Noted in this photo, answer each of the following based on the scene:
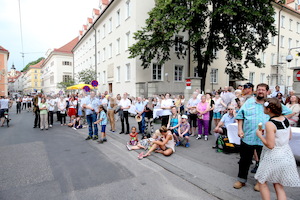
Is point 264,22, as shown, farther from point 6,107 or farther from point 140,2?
point 6,107

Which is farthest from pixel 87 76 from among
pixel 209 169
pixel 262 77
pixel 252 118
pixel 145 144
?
pixel 252 118

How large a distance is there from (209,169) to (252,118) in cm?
182

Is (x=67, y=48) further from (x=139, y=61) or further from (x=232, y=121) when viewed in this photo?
(x=232, y=121)

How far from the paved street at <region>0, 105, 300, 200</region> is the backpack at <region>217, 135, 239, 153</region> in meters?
0.19

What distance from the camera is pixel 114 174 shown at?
4.62 metres

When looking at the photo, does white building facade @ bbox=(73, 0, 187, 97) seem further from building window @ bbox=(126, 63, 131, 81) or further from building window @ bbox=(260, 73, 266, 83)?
building window @ bbox=(260, 73, 266, 83)

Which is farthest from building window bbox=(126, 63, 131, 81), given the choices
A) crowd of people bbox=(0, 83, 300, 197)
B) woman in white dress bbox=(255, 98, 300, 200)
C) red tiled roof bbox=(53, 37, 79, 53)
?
red tiled roof bbox=(53, 37, 79, 53)

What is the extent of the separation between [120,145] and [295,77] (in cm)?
951

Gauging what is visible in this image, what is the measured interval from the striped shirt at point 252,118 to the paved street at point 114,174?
998 millimetres

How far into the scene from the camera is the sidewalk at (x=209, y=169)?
12.1ft

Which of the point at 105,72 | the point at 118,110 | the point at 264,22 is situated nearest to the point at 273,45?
the point at 264,22

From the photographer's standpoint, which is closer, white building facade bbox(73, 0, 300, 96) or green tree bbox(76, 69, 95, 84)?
white building facade bbox(73, 0, 300, 96)

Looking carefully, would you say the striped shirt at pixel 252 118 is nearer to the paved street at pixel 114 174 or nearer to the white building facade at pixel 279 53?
the paved street at pixel 114 174

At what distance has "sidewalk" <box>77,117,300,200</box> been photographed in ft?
12.1
